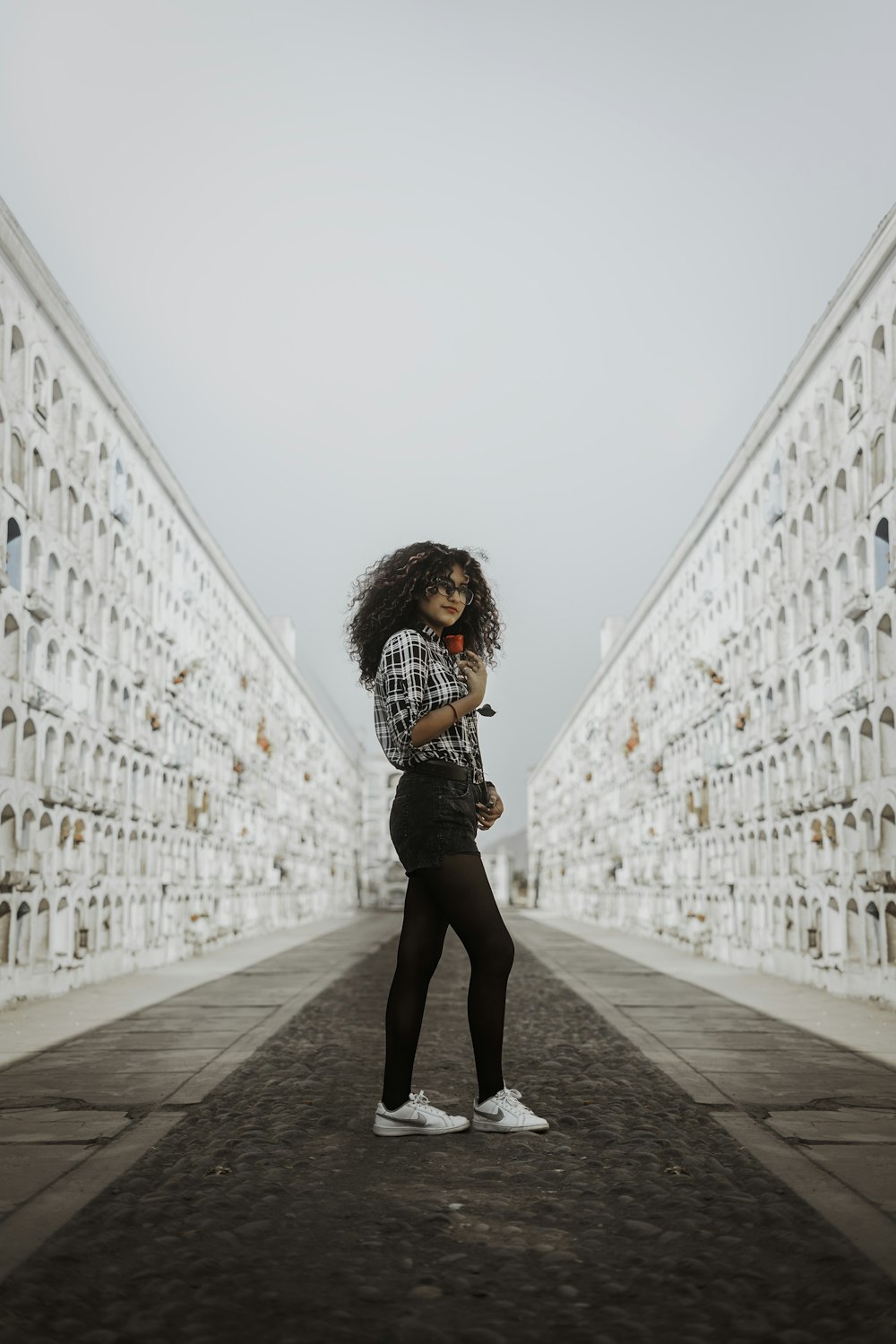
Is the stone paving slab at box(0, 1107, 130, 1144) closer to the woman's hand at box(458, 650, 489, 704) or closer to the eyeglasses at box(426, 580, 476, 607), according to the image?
the woman's hand at box(458, 650, 489, 704)

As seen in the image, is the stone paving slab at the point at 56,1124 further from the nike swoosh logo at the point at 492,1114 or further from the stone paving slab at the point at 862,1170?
the stone paving slab at the point at 862,1170

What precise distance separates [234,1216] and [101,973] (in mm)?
14844

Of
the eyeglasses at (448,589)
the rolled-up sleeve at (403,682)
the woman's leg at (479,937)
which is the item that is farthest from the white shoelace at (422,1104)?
the eyeglasses at (448,589)

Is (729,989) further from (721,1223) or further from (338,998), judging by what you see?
(721,1223)

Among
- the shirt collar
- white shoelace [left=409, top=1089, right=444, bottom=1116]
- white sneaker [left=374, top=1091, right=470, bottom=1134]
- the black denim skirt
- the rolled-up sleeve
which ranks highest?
the shirt collar

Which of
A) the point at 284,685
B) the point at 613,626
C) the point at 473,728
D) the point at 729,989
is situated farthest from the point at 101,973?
the point at 613,626

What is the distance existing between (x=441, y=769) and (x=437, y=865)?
0.39 metres

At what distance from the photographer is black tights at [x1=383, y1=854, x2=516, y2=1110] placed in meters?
5.44

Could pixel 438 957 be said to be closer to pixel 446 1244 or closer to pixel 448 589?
pixel 448 589

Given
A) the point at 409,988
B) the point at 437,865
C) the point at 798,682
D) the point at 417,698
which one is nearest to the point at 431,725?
the point at 417,698

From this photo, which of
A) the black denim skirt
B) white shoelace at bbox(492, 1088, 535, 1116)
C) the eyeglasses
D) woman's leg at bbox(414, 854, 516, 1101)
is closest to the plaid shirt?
the black denim skirt

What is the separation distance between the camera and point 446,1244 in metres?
3.89

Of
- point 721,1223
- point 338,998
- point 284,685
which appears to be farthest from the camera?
point 284,685

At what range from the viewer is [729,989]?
1580 centimetres
